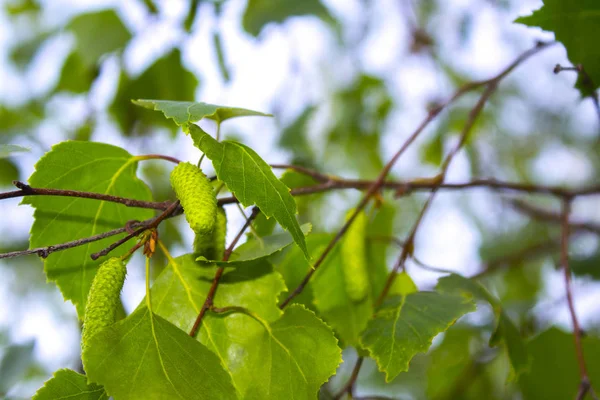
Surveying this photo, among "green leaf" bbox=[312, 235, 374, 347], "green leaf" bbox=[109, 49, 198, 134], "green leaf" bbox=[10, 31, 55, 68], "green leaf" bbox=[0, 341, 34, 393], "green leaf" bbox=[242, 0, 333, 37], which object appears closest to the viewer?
"green leaf" bbox=[312, 235, 374, 347]

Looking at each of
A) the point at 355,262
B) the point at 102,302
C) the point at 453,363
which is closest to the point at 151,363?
the point at 102,302

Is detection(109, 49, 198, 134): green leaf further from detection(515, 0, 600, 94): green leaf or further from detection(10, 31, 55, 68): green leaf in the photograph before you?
detection(515, 0, 600, 94): green leaf

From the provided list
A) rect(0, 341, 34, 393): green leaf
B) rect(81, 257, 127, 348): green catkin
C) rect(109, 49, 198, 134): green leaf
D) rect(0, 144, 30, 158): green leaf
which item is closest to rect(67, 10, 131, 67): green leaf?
rect(109, 49, 198, 134): green leaf

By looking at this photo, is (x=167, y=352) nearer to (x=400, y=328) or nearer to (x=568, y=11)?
(x=400, y=328)

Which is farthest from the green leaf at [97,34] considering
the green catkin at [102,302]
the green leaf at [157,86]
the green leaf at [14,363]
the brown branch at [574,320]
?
the brown branch at [574,320]

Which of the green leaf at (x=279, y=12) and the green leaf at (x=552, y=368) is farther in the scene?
the green leaf at (x=279, y=12)

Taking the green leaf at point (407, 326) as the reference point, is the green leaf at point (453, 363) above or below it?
above

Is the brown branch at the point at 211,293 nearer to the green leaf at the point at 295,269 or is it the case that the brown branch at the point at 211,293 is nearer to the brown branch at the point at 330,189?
the brown branch at the point at 330,189
